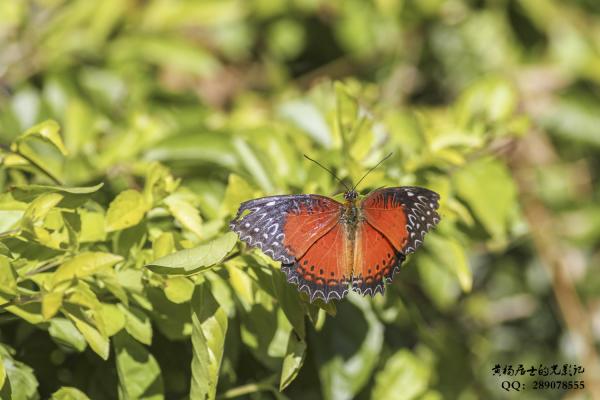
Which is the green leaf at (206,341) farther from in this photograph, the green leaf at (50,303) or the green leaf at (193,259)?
the green leaf at (50,303)

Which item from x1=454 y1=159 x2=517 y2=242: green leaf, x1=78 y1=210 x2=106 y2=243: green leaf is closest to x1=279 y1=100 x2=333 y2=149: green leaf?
x1=454 y1=159 x2=517 y2=242: green leaf

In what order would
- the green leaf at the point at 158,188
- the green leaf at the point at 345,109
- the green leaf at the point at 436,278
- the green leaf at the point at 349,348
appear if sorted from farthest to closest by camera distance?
the green leaf at the point at 436,278, the green leaf at the point at 349,348, the green leaf at the point at 345,109, the green leaf at the point at 158,188

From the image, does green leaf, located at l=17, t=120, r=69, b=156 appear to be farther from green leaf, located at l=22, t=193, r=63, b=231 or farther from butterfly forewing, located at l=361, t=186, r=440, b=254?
butterfly forewing, located at l=361, t=186, r=440, b=254

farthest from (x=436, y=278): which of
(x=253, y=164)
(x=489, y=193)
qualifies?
(x=253, y=164)

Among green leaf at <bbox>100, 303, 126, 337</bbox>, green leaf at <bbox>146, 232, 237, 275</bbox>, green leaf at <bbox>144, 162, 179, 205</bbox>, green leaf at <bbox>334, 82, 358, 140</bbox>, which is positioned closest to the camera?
green leaf at <bbox>146, 232, 237, 275</bbox>

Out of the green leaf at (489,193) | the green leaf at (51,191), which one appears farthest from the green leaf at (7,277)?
the green leaf at (489,193)

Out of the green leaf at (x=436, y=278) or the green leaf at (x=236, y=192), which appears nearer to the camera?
the green leaf at (x=236, y=192)

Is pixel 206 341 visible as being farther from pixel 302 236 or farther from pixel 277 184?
pixel 277 184
